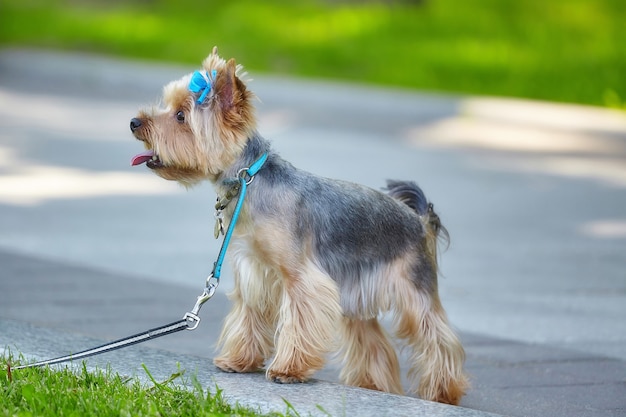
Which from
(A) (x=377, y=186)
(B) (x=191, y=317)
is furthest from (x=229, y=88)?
(A) (x=377, y=186)

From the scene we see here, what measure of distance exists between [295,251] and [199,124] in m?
0.72

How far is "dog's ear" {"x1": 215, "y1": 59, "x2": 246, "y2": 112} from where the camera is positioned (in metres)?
5.04

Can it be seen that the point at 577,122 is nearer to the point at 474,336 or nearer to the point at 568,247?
the point at 568,247

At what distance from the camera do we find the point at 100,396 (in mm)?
4754

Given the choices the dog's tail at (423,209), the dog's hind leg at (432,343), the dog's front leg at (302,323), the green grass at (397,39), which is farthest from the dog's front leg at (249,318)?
the green grass at (397,39)

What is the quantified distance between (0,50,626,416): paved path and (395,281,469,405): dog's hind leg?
6.5 inches

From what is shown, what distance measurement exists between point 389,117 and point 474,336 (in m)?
8.61

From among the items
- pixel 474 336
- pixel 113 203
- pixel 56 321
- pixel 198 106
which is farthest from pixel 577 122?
pixel 198 106

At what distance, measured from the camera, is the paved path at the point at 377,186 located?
614cm

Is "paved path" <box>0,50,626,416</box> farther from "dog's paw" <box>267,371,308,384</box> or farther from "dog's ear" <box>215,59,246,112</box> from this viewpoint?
"dog's ear" <box>215,59,246,112</box>

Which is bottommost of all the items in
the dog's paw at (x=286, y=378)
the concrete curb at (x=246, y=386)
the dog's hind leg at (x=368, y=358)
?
the concrete curb at (x=246, y=386)

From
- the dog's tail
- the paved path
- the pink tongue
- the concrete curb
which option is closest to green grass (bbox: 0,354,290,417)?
the concrete curb

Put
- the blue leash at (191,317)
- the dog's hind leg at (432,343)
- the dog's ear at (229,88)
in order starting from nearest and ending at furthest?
the dog's ear at (229,88), the blue leash at (191,317), the dog's hind leg at (432,343)

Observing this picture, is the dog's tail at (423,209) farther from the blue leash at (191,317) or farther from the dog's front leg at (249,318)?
the blue leash at (191,317)
